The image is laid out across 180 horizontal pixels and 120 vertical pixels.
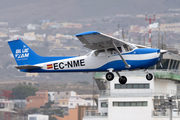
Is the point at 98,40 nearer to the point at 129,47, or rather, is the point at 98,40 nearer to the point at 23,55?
the point at 129,47

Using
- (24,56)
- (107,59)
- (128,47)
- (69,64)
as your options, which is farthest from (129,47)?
(24,56)

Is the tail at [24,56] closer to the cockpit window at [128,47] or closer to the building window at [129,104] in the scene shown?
the cockpit window at [128,47]

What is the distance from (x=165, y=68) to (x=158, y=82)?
1.89 m

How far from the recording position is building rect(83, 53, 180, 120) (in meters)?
59.3

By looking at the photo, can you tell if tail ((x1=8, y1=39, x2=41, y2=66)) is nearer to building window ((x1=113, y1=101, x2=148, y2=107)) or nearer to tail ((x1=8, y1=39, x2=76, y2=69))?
tail ((x1=8, y1=39, x2=76, y2=69))

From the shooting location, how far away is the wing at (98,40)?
107 ft

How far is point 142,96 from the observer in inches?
2394

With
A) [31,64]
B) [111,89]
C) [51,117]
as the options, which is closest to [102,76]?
[111,89]

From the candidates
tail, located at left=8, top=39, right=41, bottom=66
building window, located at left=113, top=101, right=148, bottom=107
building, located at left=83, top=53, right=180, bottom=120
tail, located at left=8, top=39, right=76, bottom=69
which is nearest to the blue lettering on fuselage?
tail, located at left=8, top=39, right=76, bottom=69

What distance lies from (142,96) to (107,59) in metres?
26.9

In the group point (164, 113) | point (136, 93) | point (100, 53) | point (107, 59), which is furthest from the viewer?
point (136, 93)

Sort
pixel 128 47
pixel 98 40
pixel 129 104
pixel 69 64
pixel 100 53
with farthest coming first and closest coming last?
pixel 129 104 → pixel 69 64 → pixel 100 53 → pixel 128 47 → pixel 98 40

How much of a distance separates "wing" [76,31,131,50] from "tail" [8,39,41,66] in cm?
523

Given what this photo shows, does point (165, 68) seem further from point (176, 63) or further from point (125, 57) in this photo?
point (125, 57)
